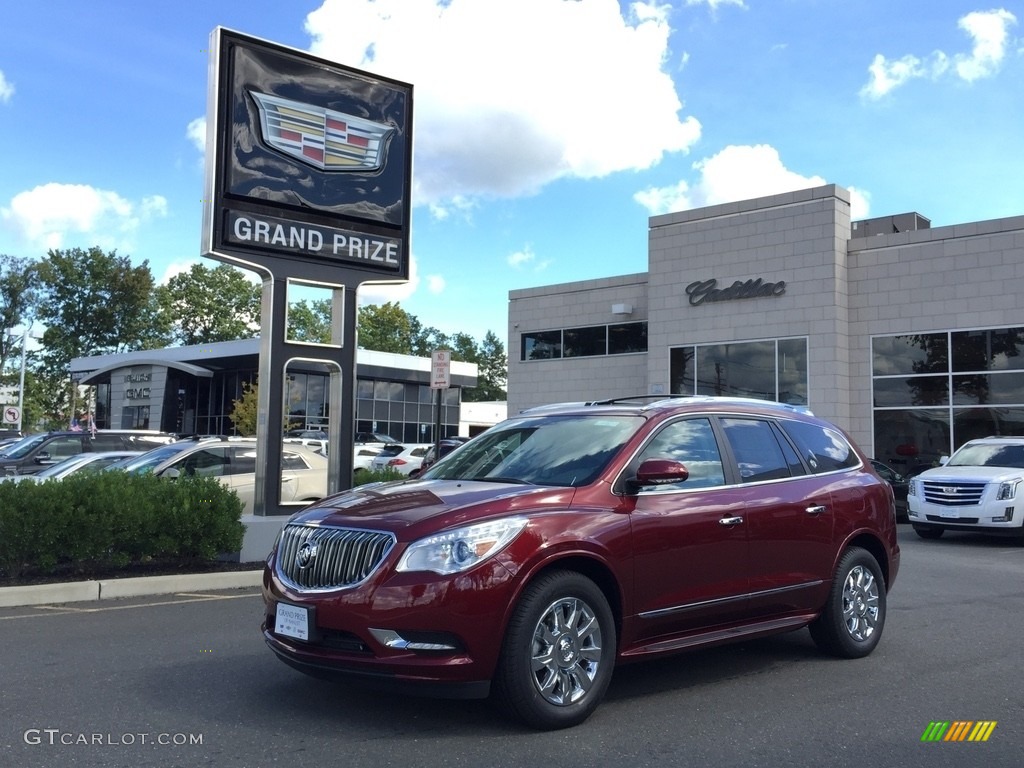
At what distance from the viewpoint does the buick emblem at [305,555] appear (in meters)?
5.20

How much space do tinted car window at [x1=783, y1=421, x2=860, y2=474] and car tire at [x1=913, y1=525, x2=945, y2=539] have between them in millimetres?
10378

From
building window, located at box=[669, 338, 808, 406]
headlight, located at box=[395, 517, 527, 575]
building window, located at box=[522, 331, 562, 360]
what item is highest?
building window, located at box=[522, 331, 562, 360]

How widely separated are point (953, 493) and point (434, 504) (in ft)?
43.6

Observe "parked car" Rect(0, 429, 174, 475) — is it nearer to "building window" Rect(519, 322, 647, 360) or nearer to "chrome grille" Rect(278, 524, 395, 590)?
"building window" Rect(519, 322, 647, 360)

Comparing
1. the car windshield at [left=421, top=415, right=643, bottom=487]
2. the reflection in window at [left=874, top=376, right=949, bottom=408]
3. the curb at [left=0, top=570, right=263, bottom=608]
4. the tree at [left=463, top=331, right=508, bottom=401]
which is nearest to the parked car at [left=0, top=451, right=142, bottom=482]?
the curb at [left=0, top=570, right=263, bottom=608]

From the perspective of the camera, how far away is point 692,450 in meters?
6.18

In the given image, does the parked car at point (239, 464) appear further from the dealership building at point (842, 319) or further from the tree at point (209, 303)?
the tree at point (209, 303)

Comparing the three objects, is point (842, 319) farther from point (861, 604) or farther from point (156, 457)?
point (861, 604)

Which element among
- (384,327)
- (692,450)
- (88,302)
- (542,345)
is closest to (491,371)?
(384,327)

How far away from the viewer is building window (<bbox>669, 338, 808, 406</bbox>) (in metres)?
26.1

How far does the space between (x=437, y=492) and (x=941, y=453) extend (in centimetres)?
2173

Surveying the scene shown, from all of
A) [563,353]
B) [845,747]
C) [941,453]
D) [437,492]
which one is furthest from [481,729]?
[563,353]

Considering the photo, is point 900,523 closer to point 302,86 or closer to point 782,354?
point 782,354

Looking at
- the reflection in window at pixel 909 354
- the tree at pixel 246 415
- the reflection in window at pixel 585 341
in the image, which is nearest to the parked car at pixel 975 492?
the reflection in window at pixel 909 354
